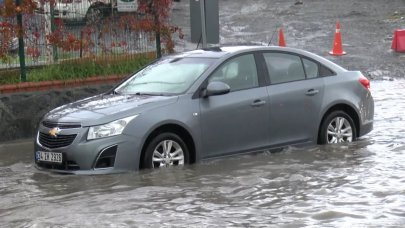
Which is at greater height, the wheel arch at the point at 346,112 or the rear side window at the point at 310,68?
the rear side window at the point at 310,68

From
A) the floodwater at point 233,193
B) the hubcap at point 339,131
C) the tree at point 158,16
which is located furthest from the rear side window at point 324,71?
the tree at point 158,16

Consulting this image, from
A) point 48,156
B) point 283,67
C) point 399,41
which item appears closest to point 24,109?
point 48,156

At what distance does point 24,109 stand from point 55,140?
12.8 feet

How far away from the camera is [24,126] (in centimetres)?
1355

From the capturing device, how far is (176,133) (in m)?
10.0

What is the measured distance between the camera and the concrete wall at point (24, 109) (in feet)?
43.8

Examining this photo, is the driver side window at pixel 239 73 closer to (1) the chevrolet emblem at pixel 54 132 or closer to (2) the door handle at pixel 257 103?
(2) the door handle at pixel 257 103

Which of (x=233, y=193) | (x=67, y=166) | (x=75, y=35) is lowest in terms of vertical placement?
(x=233, y=193)

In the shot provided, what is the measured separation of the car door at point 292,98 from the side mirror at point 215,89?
0.77 m

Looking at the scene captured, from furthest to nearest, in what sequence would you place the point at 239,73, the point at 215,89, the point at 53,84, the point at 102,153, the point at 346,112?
1. the point at 53,84
2. the point at 346,112
3. the point at 239,73
4. the point at 215,89
5. the point at 102,153

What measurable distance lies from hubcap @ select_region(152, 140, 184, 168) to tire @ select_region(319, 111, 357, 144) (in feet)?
7.47

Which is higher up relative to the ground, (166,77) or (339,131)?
(166,77)

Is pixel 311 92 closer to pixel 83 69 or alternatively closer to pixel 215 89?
pixel 215 89

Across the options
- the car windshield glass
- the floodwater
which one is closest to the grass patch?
the floodwater
